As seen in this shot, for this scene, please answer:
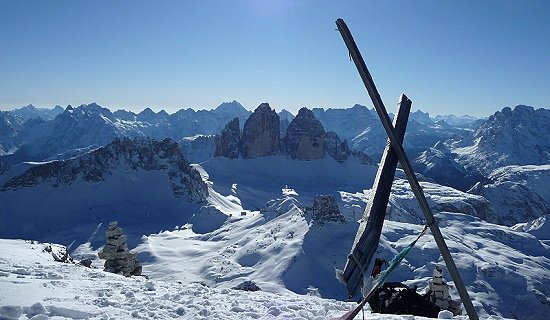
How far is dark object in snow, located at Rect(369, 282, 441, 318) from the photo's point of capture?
393 inches

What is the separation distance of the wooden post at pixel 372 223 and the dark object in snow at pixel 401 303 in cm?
630

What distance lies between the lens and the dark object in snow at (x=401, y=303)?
9.99 m

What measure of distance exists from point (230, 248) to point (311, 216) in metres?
21.4

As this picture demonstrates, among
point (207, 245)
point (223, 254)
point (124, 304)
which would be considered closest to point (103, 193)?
point (207, 245)

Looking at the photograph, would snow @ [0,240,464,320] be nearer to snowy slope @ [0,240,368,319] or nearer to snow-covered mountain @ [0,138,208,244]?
snowy slope @ [0,240,368,319]

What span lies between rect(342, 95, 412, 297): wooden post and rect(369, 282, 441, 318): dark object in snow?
6300mm

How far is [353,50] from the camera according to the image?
4.41m

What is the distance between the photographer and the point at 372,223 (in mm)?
4195

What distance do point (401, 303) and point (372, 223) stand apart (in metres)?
6.93

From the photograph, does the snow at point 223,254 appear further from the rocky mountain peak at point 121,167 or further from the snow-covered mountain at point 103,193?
the rocky mountain peak at point 121,167

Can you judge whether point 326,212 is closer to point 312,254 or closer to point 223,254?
point 312,254

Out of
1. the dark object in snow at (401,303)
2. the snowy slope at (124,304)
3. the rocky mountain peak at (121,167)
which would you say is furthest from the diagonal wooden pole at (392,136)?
the rocky mountain peak at (121,167)

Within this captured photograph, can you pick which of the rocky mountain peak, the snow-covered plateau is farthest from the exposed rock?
the rocky mountain peak

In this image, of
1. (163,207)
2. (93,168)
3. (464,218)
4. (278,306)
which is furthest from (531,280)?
(93,168)
